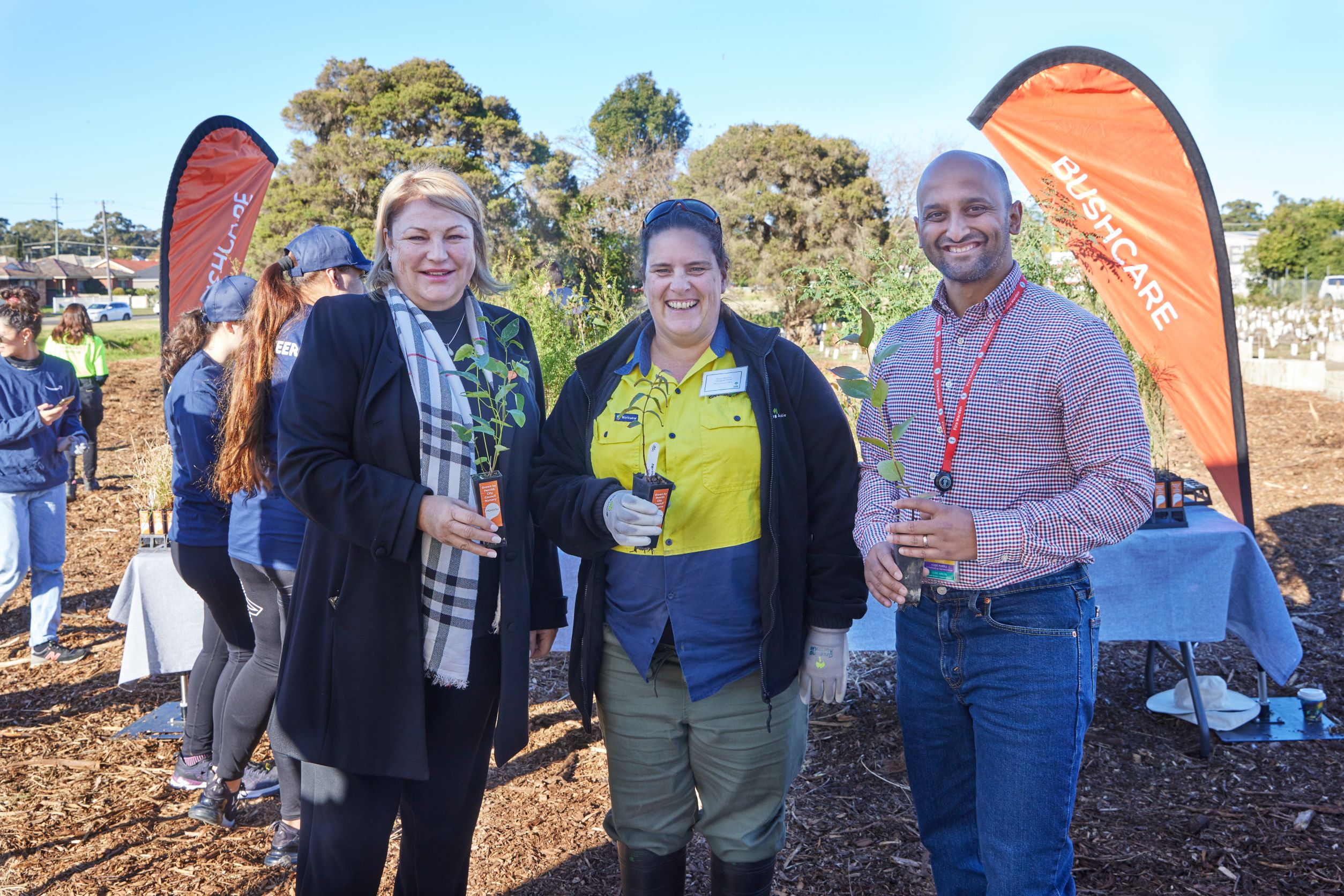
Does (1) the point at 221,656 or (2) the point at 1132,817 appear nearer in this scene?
(2) the point at 1132,817

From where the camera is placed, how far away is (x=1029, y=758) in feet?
5.74

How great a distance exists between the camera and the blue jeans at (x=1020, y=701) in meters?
1.75

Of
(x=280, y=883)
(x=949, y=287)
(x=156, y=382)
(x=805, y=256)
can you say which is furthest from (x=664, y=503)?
(x=805, y=256)

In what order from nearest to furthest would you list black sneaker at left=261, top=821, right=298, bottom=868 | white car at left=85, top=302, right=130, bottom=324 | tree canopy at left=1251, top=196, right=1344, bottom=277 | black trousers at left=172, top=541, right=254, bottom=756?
black sneaker at left=261, top=821, right=298, bottom=868 → black trousers at left=172, top=541, right=254, bottom=756 → tree canopy at left=1251, top=196, right=1344, bottom=277 → white car at left=85, top=302, right=130, bottom=324

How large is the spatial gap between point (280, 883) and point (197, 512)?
129 centimetres

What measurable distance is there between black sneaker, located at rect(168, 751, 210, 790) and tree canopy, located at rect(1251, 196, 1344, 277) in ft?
104

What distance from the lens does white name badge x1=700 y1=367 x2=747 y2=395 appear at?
202cm

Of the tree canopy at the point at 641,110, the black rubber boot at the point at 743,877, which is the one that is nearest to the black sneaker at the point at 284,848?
the black rubber boot at the point at 743,877

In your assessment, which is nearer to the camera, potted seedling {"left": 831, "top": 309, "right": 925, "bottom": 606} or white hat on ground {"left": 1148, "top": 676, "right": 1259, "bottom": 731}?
potted seedling {"left": 831, "top": 309, "right": 925, "bottom": 606}

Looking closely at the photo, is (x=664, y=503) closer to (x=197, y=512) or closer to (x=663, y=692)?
(x=663, y=692)

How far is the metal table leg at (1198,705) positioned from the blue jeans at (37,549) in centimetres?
580

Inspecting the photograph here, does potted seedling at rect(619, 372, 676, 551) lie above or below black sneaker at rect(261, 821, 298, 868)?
above

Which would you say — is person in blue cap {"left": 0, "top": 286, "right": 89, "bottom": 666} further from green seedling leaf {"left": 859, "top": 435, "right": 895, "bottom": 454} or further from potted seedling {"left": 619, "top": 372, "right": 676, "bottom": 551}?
green seedling leaf {"left": 859, "top": 435, "right": 895, "bottom": 454}

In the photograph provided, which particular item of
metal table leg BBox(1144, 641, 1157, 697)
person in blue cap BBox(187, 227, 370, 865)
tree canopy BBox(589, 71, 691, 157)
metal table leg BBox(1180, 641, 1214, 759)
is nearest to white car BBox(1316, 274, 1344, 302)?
metal table leg BBox(1144, 641, 1157, 697)
